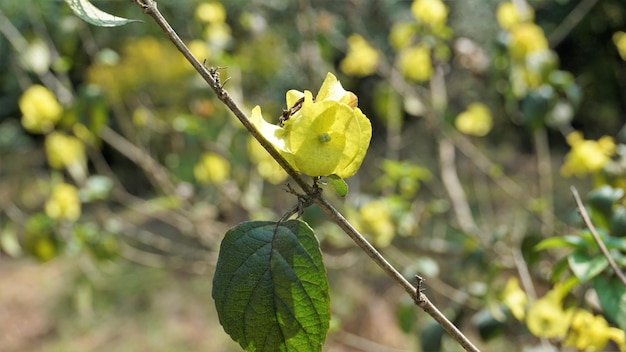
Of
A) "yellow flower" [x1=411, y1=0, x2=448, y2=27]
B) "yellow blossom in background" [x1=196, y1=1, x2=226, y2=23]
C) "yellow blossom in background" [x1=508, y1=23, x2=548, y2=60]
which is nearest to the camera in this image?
"yellow blossom in background" [x1=508, y1=23, x2=548, y2=60]

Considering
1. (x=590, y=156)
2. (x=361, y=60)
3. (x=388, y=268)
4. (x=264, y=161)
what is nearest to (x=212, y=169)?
(x=264, y=161)

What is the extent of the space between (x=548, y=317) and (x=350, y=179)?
72.5 inches

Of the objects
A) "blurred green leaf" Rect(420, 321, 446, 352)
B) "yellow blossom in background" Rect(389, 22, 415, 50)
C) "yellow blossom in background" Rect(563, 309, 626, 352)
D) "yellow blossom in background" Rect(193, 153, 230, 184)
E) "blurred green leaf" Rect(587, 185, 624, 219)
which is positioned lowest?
"yellow blossom in background" Rect(563, 309, 626, 352)

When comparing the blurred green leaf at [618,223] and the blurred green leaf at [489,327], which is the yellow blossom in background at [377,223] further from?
the blurred green leaf at [618,223]

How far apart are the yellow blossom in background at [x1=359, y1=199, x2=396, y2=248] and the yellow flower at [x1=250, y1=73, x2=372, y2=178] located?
839mm

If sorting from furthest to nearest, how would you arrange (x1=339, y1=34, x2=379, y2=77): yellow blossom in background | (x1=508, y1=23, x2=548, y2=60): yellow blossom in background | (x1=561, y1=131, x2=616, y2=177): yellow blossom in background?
(x1=339, y1=34, x2=379, y2=77): yellow blossom in background → (x1=508, y1=23, x2=548, y2=60): yellow blossom in background → (x1=561, y1=131, x2=616, y2=177): yellow blossom in background

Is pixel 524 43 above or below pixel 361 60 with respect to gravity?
below

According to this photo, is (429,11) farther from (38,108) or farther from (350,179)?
(350,179)

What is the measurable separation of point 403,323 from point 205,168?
2.27 feet

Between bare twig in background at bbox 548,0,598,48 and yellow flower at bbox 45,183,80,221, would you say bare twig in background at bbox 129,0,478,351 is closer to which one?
bare twig in background at bbox 548,0,598,48

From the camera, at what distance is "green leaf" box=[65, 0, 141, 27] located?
0.36 m

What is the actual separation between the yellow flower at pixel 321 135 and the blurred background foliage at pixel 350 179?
262 mm

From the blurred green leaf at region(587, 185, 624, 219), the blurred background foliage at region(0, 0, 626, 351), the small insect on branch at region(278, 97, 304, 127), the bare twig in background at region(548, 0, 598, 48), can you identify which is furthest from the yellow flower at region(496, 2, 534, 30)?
the small insect on branch at region(278, 97, 304, 127)

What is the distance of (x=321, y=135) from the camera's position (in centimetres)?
36
